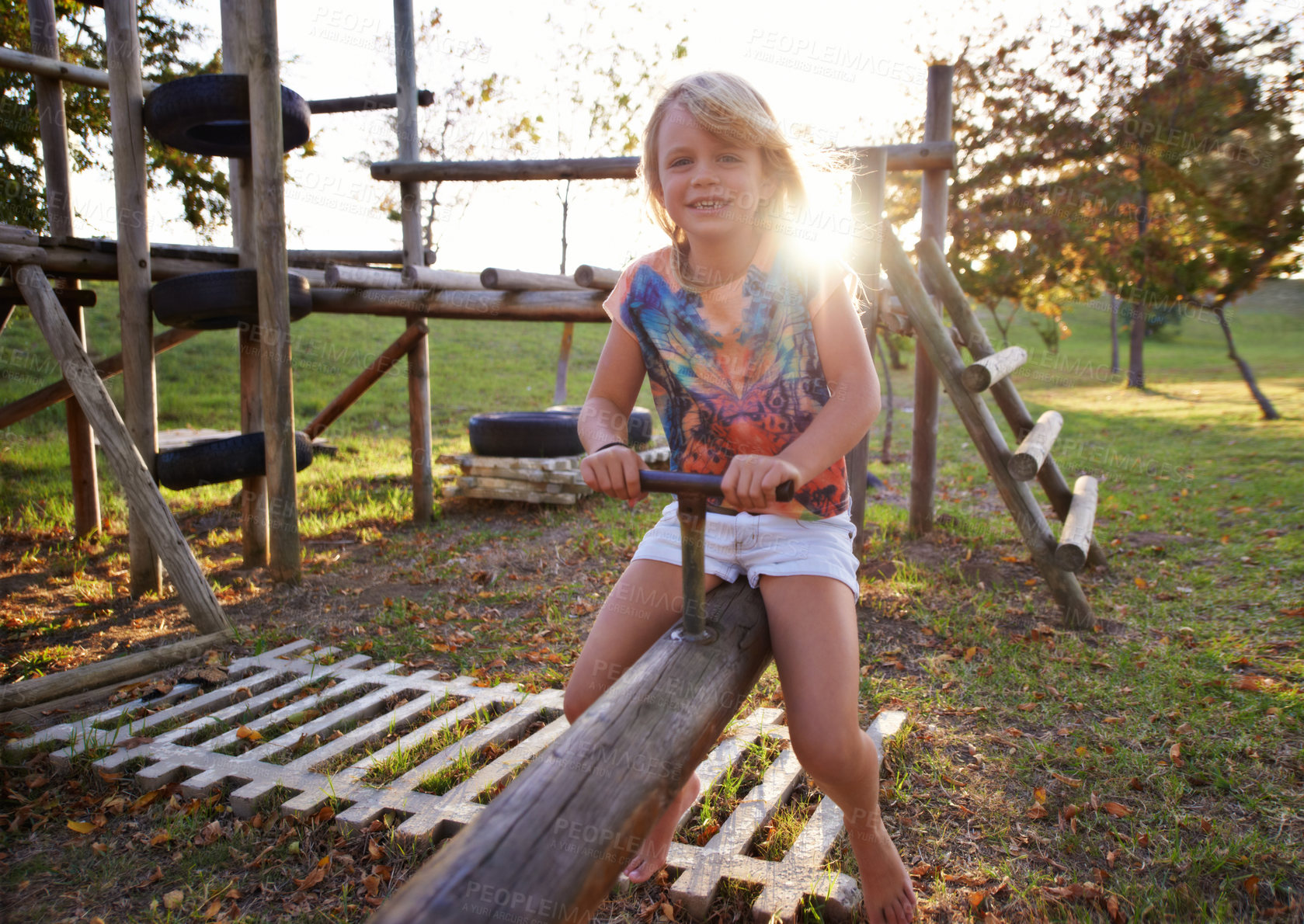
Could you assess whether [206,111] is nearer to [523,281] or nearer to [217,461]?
[217,461]

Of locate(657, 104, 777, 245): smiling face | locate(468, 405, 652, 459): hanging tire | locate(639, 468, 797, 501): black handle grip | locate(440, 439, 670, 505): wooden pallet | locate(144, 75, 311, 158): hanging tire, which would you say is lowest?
locate(440, 439, 670, 505): wooden pallet

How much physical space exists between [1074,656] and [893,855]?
228cm

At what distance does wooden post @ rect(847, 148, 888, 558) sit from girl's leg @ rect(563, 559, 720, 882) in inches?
87.0

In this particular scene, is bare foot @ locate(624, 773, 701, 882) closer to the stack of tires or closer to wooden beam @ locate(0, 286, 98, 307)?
the stack of tires

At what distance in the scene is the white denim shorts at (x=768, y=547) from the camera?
199 cm

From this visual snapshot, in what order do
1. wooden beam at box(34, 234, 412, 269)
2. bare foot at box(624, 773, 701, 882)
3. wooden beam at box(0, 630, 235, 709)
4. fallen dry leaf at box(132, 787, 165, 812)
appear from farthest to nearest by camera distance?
1. wooden beam at box(34, 234, 412, 269)
2. wooden beam at box(0, 630, 235, 709)
3. fallen dry leaf at box(132, 787, 165, 812)
4. bare foot at box(624, 773, 701, 882)

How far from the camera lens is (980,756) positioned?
302 centimetres

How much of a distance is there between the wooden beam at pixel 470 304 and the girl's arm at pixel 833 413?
396 cm

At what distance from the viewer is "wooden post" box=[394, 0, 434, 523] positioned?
6574 mm

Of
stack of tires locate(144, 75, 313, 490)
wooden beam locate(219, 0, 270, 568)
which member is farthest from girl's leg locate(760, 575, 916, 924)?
wooden beam locate(219, 0, 270, 568)

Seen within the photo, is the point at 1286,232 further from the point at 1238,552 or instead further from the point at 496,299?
the point at 496,299

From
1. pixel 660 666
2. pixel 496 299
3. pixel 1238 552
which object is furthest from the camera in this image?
pixel 496 299

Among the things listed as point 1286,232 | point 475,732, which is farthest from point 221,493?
point 1286,232

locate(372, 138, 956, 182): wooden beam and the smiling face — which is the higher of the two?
locate(372, 138, 956, 182): wooden beam
